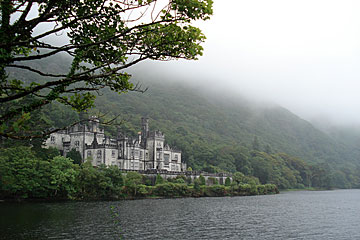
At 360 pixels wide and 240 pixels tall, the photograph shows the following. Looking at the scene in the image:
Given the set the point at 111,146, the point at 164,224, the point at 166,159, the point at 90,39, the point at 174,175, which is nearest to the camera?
the point at 90,39

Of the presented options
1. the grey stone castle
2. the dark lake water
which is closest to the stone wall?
the grey stone castle

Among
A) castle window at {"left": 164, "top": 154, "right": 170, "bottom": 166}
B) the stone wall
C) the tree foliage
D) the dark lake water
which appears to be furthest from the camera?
castle window at {"left": 164, "top": 154, "right": 170, "bottom": 166}

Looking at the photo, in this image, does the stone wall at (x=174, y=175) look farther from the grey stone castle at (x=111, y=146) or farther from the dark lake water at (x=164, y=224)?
the dark lake water at (x=164, y=224)

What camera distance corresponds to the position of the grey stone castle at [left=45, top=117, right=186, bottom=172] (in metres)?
81.4

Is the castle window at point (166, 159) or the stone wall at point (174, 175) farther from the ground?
the castle window at point (166, 159)

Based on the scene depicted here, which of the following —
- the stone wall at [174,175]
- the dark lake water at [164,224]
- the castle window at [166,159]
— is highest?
the castle window at [166,159]

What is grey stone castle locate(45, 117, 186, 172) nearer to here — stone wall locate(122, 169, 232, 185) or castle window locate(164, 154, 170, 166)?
castle window locate(164, 154, 170, 166)

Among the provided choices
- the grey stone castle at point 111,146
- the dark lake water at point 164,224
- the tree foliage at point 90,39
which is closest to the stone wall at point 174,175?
the grey stone castle at point 111,146

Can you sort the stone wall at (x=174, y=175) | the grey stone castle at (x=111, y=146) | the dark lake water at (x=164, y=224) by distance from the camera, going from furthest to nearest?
the grey stone castle at (x=111, y=146)
the stone wall at (x=174, y=175)
the dark lake water at (x=164, y=224)

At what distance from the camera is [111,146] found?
82188 millimetres

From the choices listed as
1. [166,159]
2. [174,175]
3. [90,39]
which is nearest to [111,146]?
[174,175]

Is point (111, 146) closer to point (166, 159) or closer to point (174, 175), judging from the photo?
point (174, 175)

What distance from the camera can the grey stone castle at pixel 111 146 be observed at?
8138 cm

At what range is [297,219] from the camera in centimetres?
4447
